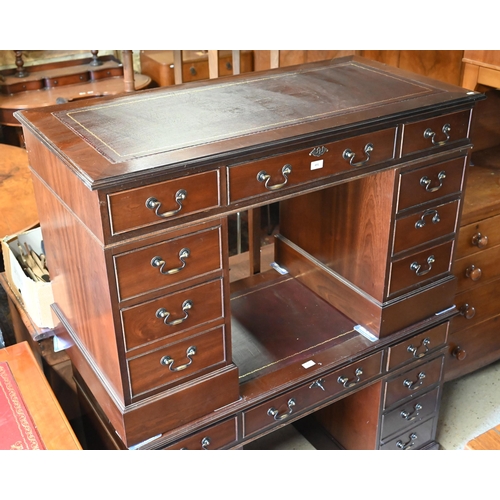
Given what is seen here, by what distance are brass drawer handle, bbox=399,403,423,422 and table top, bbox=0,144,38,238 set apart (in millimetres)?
1675

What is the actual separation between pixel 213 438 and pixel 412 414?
2.91ft

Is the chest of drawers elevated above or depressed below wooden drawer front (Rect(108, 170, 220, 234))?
below

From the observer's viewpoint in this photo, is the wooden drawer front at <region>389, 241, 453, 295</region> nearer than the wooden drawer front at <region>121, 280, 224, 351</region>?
No

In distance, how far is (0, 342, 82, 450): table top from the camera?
6.20 ft

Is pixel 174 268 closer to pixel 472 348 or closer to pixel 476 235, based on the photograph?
pixel 476 235

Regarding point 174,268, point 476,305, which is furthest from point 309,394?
point 476,305

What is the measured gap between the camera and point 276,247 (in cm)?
252

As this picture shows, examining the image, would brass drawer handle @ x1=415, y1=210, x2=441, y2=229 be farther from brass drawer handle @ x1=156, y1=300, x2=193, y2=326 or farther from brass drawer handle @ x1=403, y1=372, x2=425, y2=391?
brass drawer handle @ x1=156, y1=300, x2=193, y2=326

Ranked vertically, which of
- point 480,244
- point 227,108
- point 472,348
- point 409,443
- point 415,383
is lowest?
point 409,443

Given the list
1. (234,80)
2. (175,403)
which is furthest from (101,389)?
(234,80)

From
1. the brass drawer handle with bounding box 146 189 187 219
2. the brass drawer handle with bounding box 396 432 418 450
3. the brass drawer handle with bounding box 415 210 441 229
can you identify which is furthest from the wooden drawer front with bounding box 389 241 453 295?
the brass drawer handle with bounding box 146 189 187 219

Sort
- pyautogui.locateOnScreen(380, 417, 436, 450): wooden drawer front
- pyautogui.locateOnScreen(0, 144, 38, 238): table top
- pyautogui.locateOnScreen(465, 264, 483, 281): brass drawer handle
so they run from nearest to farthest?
1. pyautogui.locateOnScreen(380, 417, 436, 450): wooden drawer front
2. pyautogui.locateOnScreen(465, 264, 483, 281): brass drawer handle
3. pyautogui.locateOnScreen(0, 144, 38, 238): table top

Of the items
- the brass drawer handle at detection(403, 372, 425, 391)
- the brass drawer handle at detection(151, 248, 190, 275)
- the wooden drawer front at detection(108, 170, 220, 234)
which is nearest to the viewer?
the wooden drawer front at detection(108, 170, 220, 234)

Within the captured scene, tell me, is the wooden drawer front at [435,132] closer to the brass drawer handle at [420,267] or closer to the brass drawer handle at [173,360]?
the brass drawer handle at [420,267]
